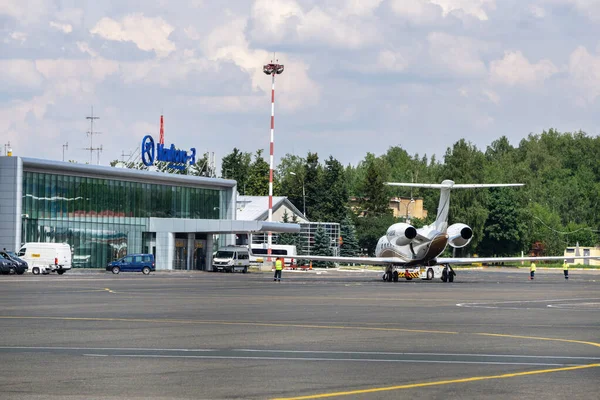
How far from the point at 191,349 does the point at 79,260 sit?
75627 millimetres

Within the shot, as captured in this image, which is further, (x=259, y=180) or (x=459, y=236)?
(x=259, y=180)

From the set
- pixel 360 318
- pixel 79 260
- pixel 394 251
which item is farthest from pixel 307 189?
pixel 360 318

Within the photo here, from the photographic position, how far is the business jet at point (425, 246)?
68875mm

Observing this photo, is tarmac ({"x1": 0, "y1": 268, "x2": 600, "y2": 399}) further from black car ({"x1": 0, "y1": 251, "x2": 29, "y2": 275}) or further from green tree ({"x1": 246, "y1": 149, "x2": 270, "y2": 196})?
green tree ({"x1": 246, "y1": 149, "x2": 270, "y2": 196})

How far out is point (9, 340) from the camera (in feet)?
68.1

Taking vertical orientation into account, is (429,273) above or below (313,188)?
below

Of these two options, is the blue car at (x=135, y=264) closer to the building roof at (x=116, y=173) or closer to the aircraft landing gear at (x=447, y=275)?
the building roof at (x=116, y=173)

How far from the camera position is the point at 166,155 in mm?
104062

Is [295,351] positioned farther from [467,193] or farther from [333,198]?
[333,198]

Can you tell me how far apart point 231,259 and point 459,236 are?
108ft

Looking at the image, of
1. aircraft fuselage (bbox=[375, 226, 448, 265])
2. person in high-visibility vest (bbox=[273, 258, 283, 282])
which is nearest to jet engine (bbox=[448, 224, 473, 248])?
aircraft fuselage (bbox=[375, 226, 448, 265])

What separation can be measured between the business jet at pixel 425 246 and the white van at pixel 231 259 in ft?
81.5

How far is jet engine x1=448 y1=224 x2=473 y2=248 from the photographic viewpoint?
226 feet

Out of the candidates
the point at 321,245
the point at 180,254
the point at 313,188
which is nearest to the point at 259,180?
the point at 313,188
